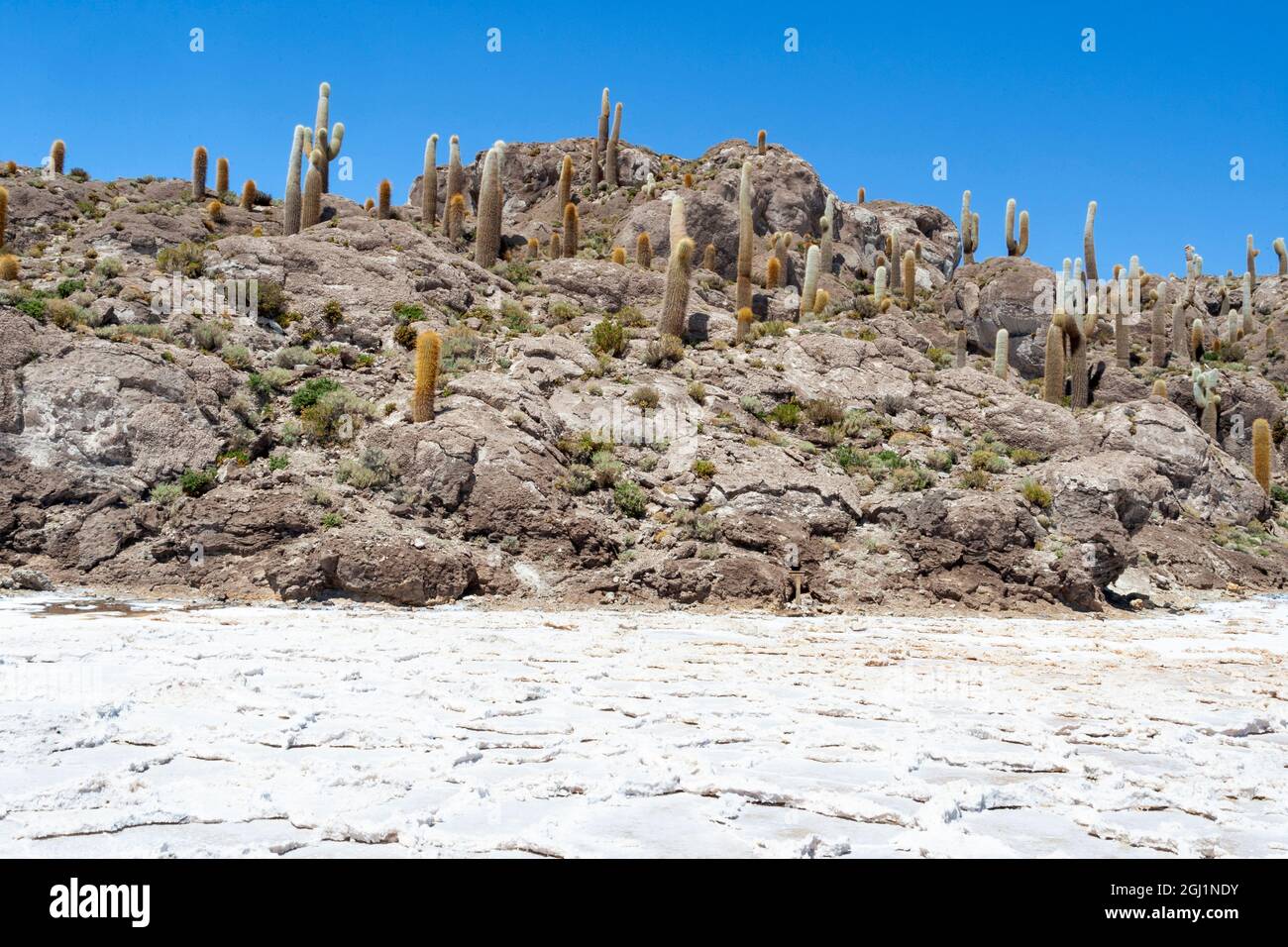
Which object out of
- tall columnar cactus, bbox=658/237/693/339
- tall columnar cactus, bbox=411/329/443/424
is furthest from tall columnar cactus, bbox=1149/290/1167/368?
tall columnar cactus, bbox=411/329/443/424

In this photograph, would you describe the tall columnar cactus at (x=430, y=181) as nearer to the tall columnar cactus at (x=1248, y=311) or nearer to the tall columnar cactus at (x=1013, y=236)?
the tall columnar cactus at (x=1013, y=236)

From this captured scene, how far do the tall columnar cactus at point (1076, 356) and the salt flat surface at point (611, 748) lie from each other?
21.6 m

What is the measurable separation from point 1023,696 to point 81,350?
1884 centimetres

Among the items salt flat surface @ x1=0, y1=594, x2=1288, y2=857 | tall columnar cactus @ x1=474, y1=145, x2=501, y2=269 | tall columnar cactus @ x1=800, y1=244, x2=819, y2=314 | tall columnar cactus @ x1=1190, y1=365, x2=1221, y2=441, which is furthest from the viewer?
tall columnar cactus @ x1=1190, y1=365, x2=1221, y2=441

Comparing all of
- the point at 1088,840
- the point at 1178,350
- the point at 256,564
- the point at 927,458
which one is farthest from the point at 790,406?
the point at 1178,350

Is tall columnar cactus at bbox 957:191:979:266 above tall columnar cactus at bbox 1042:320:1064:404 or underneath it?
above

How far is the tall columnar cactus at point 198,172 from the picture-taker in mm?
31844

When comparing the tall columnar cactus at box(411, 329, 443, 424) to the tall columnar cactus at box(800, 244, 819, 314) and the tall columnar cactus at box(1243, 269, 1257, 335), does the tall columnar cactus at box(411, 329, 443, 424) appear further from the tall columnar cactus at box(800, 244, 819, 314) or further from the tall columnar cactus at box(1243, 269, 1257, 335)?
the tall columnar cactus at box(1243, 269, 1257, 335)

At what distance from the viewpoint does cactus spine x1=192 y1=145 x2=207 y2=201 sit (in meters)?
31.8

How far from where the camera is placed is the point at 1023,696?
805 centimetres

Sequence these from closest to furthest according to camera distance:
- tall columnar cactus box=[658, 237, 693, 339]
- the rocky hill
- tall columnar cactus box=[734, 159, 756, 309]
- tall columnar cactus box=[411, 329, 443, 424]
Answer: the rocky hill → tall columnar cactus box=[411, 329, 443, 424] → tall columnar cactus box=[658, 237, 693, 339] → tall columnar cactus box=[734, 159, 756, 309]

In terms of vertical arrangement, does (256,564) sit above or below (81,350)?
below

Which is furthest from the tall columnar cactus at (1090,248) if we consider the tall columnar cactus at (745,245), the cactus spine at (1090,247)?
the tall columnar cactus at (745,245)
